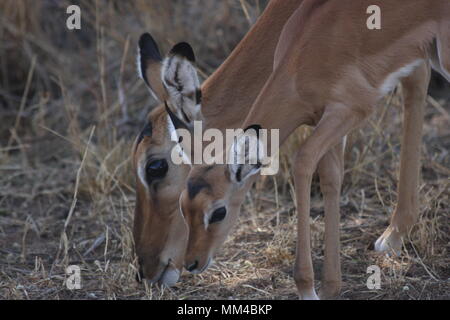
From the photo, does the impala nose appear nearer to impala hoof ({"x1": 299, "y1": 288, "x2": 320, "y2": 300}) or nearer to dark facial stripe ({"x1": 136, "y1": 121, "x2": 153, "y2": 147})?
impala hoof ({"x1": 299, "y1": 288, "x2": 320, "y2": 300})

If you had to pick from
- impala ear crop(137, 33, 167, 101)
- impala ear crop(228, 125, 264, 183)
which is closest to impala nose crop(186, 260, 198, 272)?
impala ear crop(228, 125, 264, 183)

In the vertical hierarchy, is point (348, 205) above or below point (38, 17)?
below

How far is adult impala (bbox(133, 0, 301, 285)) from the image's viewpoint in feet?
19.3

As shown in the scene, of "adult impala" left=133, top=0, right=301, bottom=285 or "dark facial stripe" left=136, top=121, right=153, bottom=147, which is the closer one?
"adult impala" left=133, top=0, right=301, bottom=285

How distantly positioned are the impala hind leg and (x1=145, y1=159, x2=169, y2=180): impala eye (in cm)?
158

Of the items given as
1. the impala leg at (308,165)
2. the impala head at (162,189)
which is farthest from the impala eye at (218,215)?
the impala head at (162,189)

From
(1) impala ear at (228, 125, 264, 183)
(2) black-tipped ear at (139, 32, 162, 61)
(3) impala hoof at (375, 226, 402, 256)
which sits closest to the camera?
(1) impala ear at (228, 125, 264, 183)

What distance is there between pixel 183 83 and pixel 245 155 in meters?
0.85

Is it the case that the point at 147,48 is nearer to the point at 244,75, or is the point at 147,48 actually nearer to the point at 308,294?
the point at 244,75

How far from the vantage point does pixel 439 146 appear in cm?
816

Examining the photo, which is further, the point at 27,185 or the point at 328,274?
the point at 27,185

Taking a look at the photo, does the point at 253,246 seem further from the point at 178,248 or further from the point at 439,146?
the point at 439,146

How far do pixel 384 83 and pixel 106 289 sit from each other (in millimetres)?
2201
